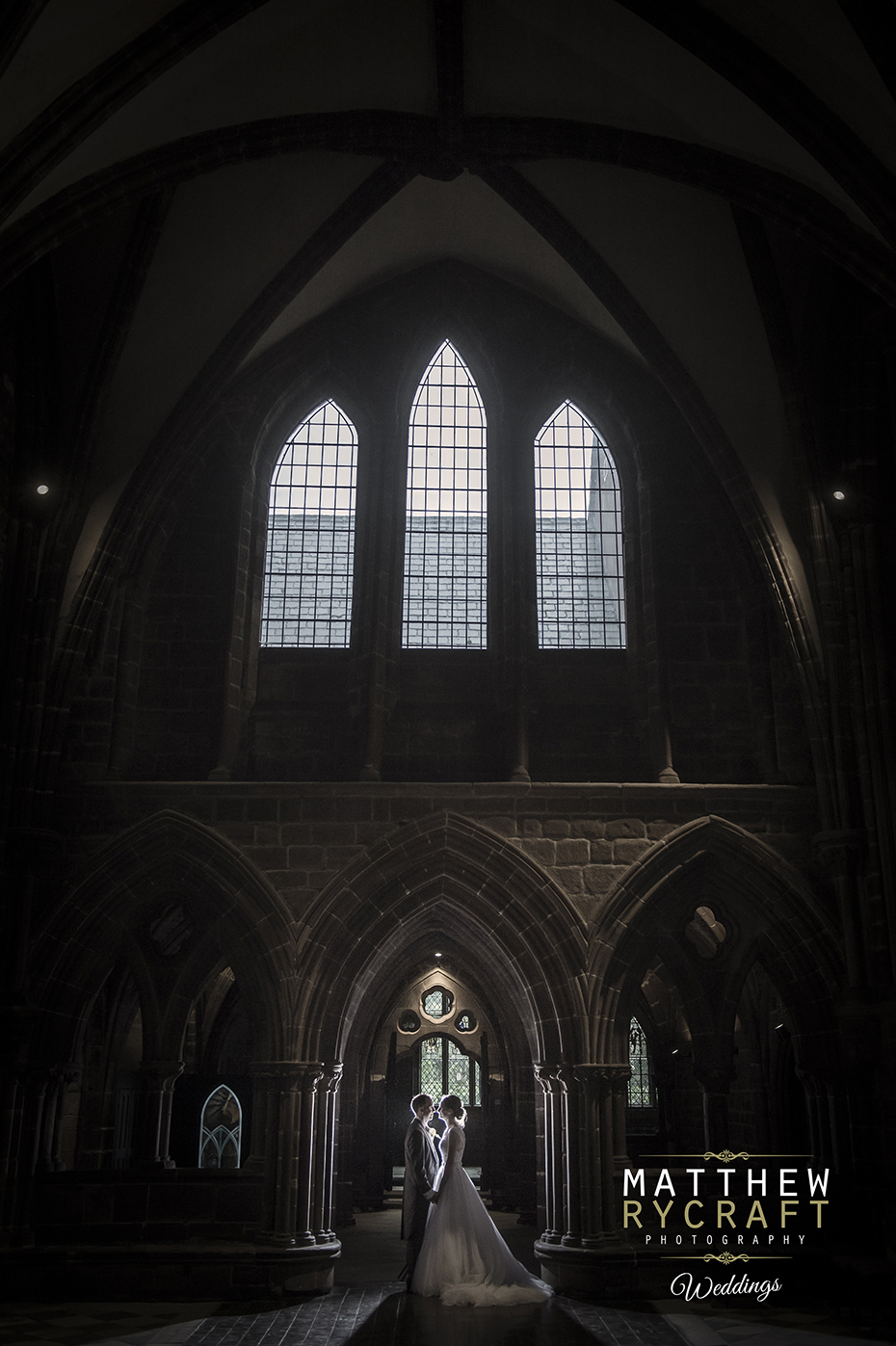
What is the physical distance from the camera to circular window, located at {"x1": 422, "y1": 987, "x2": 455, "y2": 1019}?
1708 cm

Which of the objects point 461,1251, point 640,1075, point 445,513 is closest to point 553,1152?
point 461,1251

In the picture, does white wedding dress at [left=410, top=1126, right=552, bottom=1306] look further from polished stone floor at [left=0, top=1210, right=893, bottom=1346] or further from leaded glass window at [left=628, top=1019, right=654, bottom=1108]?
leaded glass window at [left=628, top=1019, right=654, bottom=1108]

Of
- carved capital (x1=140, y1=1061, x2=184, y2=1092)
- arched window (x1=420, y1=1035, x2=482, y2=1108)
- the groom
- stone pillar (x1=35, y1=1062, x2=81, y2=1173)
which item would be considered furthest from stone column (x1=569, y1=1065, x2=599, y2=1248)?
arched window (x1=420, y1=1035, x2=482, y2=1108)

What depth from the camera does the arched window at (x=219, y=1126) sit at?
1350 centimetres

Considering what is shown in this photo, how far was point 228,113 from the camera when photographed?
9891mm

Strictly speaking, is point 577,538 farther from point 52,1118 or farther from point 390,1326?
point 390,1326

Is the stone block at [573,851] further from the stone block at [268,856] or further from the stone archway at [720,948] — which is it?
the stone block at [268,856]

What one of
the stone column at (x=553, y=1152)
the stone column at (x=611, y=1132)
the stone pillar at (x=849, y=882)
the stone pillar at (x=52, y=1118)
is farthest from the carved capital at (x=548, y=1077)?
the stone pillar at (x=52, y=1118)

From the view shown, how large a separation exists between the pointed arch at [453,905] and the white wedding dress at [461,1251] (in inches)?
70.7

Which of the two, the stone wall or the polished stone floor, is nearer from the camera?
the polished stone floor

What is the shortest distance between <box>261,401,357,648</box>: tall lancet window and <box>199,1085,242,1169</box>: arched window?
5166mm

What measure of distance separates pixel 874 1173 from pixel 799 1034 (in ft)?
4.09

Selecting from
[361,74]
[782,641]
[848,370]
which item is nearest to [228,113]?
[361,74]

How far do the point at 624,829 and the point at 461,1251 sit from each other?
3882 mm
